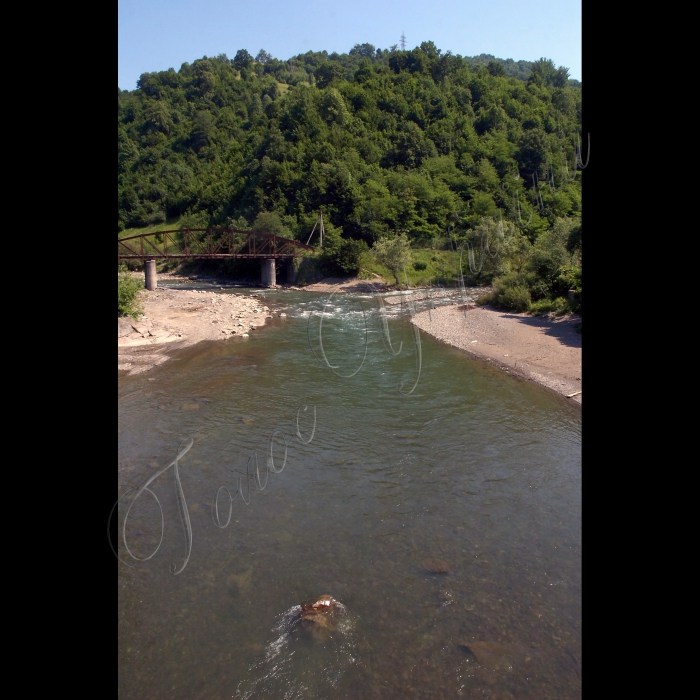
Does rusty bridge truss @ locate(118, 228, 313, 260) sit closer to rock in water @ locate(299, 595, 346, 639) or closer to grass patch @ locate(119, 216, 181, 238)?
grass patch @ locate(119, 216, 181, 238)

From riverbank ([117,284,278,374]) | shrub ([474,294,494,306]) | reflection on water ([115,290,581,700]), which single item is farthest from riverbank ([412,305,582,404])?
riverbank ([117,284,278,374])

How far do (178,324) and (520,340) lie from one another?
17.5 meters

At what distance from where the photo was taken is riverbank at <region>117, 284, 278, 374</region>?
2375cm

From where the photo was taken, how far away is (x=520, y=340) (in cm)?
2517

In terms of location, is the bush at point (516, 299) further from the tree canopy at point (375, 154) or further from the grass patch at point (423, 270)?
the tree canopy at point (375, 154)

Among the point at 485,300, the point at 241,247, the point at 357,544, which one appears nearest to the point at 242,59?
the point at 241,247

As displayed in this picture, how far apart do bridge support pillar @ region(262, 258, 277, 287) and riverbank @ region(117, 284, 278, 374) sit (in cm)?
1157

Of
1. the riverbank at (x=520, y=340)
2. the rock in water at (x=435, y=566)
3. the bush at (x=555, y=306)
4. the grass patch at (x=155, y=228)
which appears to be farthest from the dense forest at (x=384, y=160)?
the rock in water at (x=435, y=566)

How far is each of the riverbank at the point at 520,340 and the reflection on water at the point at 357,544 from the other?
71.6 inches

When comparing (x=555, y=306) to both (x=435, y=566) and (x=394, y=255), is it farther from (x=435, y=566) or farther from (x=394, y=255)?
(x=435, y=566)
